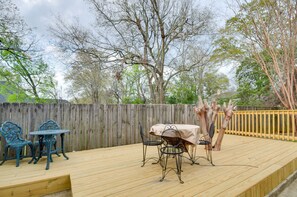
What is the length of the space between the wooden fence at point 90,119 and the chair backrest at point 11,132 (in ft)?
1.02

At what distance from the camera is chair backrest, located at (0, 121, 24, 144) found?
333cm

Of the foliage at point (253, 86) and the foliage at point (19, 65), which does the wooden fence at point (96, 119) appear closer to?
the foliage at point (253, 86)

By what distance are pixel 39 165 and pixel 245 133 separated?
718 cm

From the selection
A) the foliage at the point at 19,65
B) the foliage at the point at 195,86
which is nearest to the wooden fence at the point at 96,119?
the foliage at the point at 19,65

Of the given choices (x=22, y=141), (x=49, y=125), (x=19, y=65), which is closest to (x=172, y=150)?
(x=49, y=125)

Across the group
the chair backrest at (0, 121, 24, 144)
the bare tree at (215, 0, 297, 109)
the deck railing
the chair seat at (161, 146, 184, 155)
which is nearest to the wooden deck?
the chair seat at (161, 146, 184, 155)

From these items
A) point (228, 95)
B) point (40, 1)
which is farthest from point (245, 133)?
point (40, 1)

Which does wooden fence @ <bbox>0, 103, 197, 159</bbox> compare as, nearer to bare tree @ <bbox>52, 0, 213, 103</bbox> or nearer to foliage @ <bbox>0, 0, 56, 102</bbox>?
bare tree @ <bbox>52, 0, 213, 103</bbox>

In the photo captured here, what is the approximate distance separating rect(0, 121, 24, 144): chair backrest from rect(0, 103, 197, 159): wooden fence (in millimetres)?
312

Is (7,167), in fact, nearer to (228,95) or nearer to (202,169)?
(202,169)

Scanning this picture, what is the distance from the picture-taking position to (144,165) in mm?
3307

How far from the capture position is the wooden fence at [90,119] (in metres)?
3.90

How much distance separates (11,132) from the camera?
3.45m

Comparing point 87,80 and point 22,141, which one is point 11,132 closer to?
point 22,141
